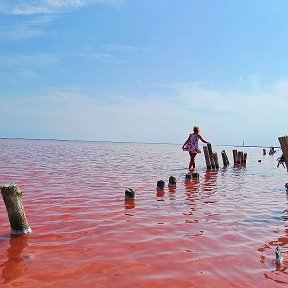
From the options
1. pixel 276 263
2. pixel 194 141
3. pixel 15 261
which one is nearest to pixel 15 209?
pixel 15 261

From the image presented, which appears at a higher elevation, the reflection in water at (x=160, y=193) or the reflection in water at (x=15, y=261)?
the reflection in water at (x=160, y=193)

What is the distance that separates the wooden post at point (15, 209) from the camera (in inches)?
231

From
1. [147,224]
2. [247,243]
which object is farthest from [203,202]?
[247,243]

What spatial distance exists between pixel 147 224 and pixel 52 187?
5.55 m

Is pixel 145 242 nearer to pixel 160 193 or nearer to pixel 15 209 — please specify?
pixel 15 209

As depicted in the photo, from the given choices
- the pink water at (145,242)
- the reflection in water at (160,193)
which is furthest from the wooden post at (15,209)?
the reflection in water at (160,193)

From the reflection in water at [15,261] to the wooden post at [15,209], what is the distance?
21 cm

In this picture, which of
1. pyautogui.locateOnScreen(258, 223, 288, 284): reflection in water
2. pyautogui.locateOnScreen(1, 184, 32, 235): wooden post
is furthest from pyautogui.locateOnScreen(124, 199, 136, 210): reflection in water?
pyautogui.locateOnScreen(258, 223, 288, 284): reflection in water

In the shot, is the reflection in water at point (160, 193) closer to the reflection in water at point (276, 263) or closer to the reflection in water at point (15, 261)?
the reflection in water at point (276, 263)

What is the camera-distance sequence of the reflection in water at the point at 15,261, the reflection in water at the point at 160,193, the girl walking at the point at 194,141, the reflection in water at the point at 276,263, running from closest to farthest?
the reflection in water at the point at 15,261, the reflection in water at the point at 276,263, the reflection in water at the point at 160,193, the girl walking at the point at 194,141

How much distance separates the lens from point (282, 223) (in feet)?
23.8

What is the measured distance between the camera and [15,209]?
595cm

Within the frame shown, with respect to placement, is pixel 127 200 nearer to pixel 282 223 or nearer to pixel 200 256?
pixel 282 223

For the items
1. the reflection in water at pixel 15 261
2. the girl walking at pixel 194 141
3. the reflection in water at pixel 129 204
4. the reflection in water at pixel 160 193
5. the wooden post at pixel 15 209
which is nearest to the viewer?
the reflection in water at pixel 15 261
